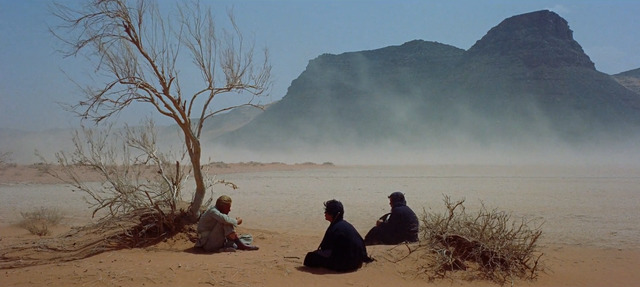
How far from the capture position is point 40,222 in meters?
11.4

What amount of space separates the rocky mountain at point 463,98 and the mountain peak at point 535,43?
185mm

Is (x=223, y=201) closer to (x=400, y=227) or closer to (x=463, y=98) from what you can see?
(x=400, y=227)

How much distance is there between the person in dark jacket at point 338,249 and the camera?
696cm

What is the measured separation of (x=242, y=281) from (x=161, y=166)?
14.4 feet

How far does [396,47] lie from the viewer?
368 feet

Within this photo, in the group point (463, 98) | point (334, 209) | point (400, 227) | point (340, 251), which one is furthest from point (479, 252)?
point (463, 98)

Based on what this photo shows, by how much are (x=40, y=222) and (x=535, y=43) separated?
92.5 metres

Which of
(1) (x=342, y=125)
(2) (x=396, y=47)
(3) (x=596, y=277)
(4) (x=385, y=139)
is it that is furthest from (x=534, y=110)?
(3) (x=596, y=277)

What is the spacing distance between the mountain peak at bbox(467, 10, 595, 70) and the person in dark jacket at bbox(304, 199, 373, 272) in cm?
8881

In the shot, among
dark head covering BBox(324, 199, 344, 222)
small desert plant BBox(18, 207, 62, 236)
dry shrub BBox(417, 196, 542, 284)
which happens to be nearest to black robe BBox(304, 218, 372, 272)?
dark head covering BBox(324, 199, 344, 222)

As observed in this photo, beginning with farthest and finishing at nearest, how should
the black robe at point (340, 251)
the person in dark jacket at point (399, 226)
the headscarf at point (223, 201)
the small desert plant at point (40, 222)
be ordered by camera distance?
the small desert plant at point (40, 222)
the person in dark jacket at point (399, 226)
the headscarf at point (223, 201)
the black robe at point (340, 251)

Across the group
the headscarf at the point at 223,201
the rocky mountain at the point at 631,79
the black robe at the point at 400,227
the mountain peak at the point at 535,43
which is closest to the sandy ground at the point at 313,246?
the black robe at the point at 400,227

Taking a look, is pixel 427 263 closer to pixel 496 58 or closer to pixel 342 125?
pixel 342 125

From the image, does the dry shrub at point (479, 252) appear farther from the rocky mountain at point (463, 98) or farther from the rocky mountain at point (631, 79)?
the rocky mountain at point (631, 79)
